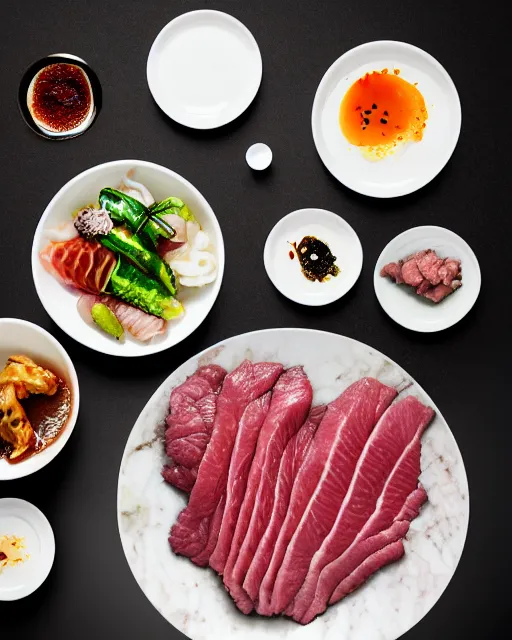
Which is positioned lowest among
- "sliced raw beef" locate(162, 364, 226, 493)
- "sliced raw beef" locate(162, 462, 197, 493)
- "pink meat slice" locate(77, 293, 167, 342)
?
"sliced raw beef" locate(162, 462, 197, 493)

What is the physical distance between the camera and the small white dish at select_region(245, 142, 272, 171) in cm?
302

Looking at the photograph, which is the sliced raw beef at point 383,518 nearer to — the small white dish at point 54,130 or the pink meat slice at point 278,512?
the pink meat slice at point 278,512

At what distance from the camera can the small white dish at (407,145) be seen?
3004mm

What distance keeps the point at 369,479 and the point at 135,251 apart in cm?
133

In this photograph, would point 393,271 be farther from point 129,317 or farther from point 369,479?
point 129,317

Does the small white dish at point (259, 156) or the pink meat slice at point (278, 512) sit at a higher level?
the small white dish at point (259, 156)

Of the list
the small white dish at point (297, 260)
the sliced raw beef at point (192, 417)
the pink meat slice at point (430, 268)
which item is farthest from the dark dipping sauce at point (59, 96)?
the pink meat slice at point (430, 268)

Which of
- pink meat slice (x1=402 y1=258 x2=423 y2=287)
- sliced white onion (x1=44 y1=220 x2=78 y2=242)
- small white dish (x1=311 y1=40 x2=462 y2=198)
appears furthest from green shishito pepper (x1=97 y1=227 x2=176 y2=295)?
pink meat slice (x1=402 y1=258 x2=423 y2=287)

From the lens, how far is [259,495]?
2746 mm

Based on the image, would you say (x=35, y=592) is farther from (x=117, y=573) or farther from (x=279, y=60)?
(x=279, y=60)

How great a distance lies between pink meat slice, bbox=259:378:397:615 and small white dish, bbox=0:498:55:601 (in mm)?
917

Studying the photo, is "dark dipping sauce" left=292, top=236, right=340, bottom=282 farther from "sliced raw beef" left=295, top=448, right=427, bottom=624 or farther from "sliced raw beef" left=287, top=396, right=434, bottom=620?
"sliced raw beef" left=295, top=448, right=427, bottom=624

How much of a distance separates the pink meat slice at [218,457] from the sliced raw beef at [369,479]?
461mm

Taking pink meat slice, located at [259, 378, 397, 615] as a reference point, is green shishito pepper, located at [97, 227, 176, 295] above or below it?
above
